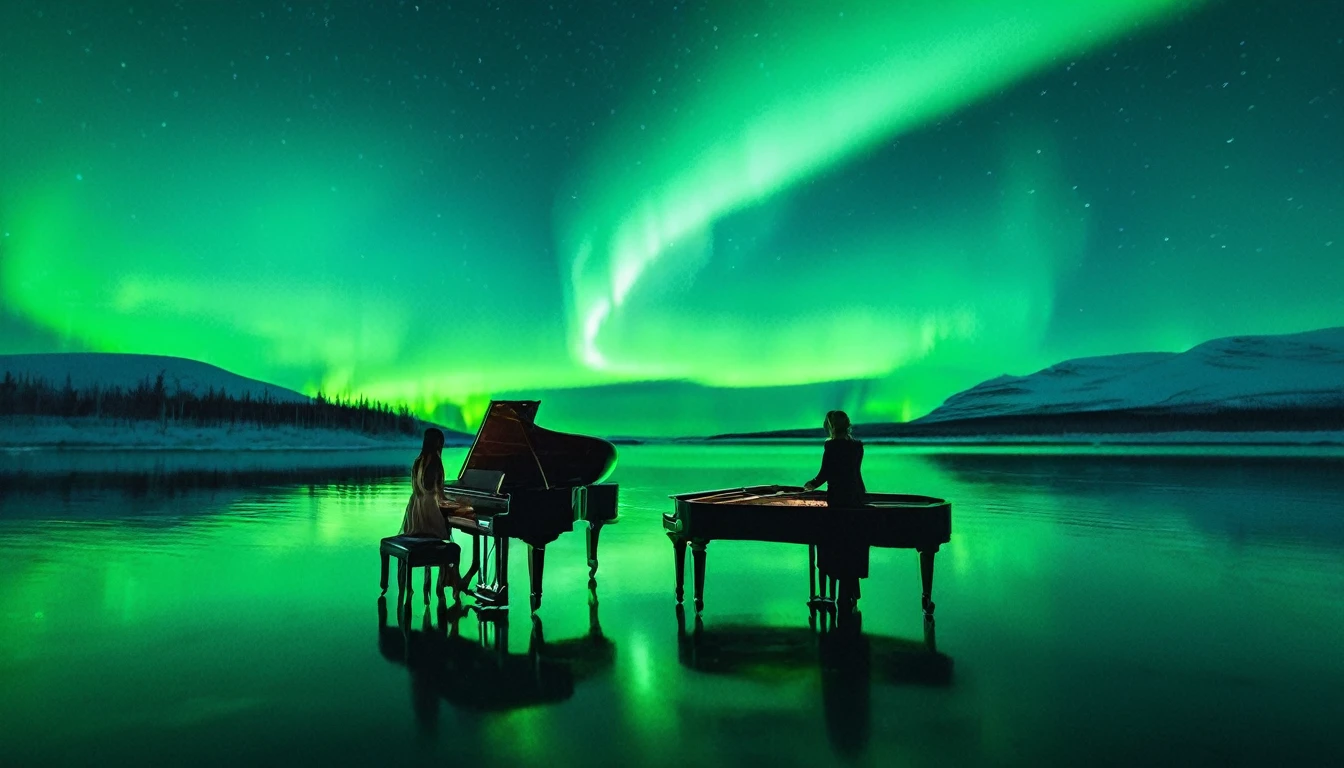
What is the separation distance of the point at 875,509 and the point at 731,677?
1.67 metres

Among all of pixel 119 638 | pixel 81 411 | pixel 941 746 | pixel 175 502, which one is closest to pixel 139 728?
pixel 119 638

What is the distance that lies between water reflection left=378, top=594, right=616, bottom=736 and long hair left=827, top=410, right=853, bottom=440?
2167mm

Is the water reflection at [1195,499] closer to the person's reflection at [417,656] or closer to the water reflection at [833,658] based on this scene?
the water reflection at [833,658]

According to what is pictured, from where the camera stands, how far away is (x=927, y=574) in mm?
6168

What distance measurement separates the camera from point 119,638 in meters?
5.80

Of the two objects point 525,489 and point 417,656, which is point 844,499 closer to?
point 525,489

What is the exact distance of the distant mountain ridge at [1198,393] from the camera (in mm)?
142250

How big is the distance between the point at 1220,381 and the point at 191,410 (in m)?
193

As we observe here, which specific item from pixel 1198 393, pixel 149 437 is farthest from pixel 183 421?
pixel 1198 393

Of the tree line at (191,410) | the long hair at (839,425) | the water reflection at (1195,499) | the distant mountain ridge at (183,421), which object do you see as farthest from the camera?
the tree line at (191,410)

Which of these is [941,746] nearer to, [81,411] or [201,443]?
[201,443]

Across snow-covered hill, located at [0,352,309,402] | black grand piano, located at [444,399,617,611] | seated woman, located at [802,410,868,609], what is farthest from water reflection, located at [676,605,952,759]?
snow-covered hill, located at [0,352,309,402]

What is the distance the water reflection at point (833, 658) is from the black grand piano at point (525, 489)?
1344 millimetres

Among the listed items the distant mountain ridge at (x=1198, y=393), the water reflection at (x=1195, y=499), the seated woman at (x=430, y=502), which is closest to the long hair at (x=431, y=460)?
the seated woman at (x=430, y=502)
